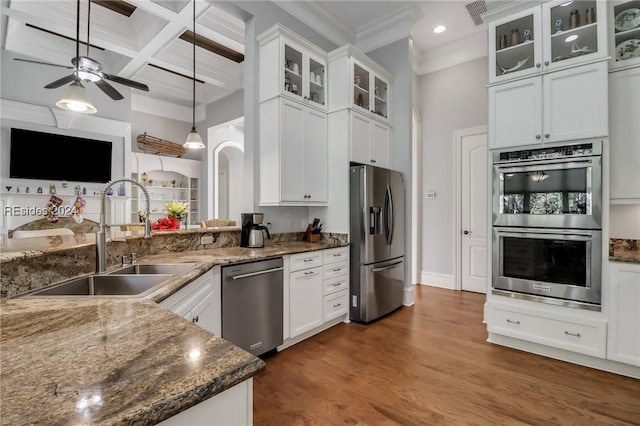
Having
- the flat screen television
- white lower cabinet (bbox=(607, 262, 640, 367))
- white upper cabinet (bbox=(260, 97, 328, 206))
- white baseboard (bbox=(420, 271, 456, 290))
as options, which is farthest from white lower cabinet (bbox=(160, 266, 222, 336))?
the flat screen television

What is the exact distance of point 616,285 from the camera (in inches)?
90.6

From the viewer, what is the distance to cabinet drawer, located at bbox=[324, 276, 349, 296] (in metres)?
3.10

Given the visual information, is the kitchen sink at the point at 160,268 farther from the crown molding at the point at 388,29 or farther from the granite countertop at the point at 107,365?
the crown molding at the point at 388,29

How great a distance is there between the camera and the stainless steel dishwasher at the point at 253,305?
2.22 meters

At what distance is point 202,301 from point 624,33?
3884mm

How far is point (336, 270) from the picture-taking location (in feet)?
10.5

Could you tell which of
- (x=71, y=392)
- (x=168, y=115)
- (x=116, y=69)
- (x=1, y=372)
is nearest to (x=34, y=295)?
(x=1, y=372)

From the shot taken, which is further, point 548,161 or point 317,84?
point 317,84

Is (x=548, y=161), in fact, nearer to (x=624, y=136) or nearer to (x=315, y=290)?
(x=624, y=136)

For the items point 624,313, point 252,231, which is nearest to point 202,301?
point 252,231

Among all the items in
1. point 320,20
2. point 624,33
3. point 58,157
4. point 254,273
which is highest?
point 320,20

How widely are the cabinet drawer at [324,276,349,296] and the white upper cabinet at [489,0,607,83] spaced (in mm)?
2466

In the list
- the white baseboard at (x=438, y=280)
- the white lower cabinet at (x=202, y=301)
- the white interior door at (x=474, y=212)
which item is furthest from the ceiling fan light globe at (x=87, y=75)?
the white baseboard at (x=438, y=280)

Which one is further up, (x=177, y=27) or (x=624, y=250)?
(x=177, y=27)
